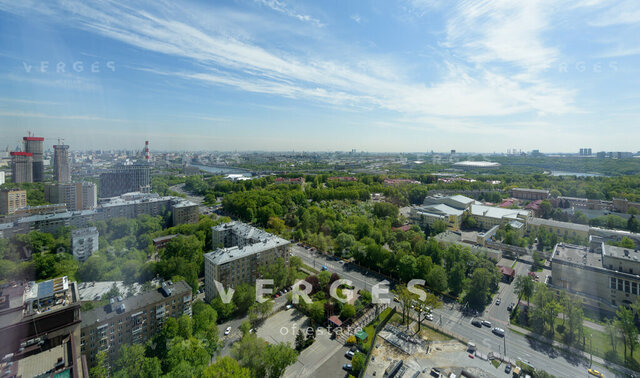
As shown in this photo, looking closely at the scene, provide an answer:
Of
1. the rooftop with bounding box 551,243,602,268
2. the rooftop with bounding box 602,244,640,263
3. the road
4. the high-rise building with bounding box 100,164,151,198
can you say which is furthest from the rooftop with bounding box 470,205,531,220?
the high-rise building with bounding box 100,164,151,198

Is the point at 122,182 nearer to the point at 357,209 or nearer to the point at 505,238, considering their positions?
the point at 357,209

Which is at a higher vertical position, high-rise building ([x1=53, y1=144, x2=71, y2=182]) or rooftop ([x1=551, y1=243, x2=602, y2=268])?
high-rise building ([x1=53, y1=144, x2=71, y2=182])

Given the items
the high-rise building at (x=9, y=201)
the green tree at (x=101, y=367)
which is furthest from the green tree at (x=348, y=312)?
the high-rise building at (x=9, y=201)

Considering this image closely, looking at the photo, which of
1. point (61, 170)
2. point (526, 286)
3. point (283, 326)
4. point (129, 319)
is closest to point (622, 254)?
point (526, 286)

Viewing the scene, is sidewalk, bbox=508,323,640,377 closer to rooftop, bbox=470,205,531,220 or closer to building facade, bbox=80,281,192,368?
building facade, bbox=80,281,192,368

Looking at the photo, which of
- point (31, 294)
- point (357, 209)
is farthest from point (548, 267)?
point (31, 294)
